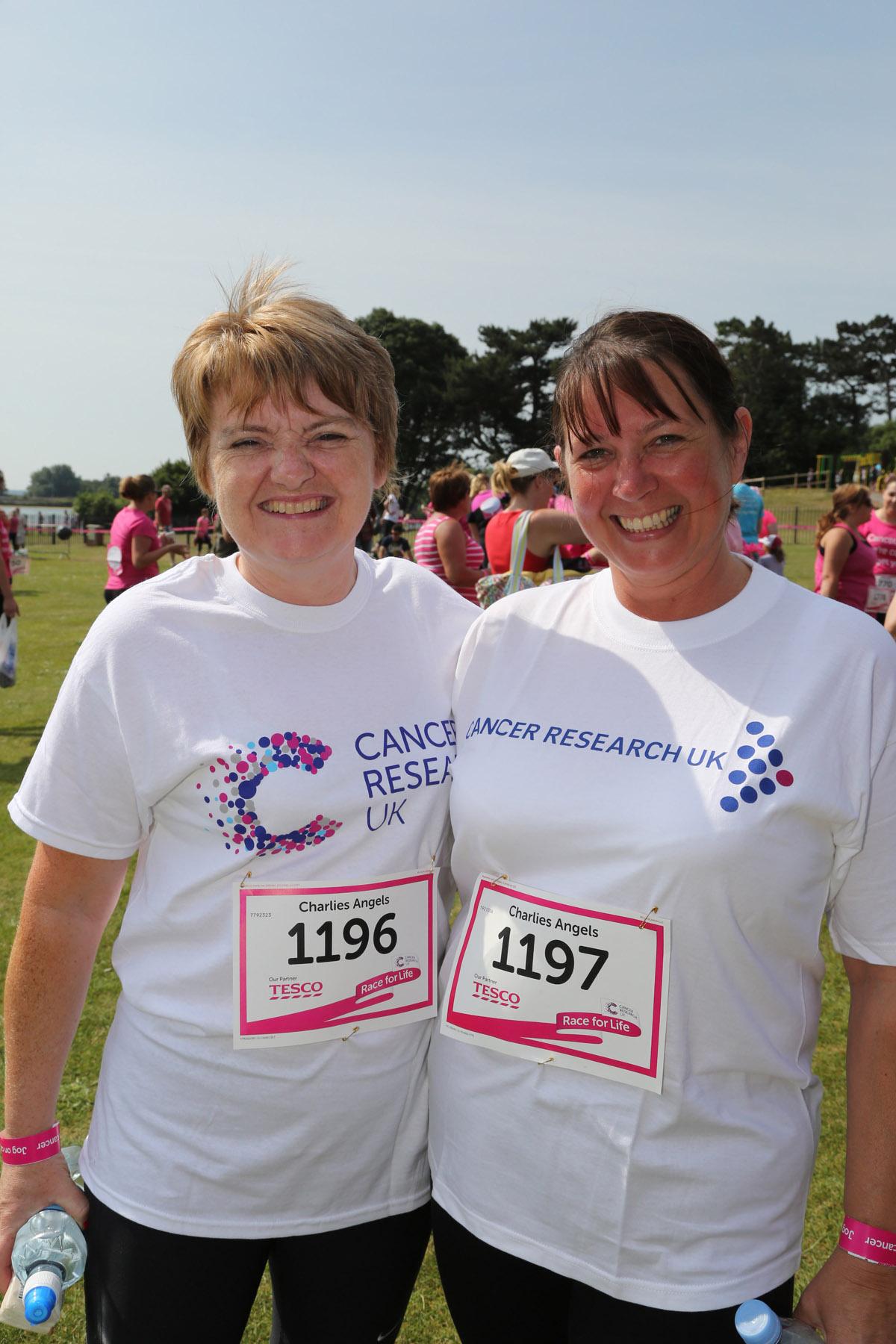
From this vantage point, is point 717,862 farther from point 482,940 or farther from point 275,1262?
point 275,1262

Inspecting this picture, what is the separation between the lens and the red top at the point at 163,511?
19969 mm

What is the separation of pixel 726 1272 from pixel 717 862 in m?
0.61

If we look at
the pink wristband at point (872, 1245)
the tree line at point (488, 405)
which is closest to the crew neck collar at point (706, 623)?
the pink wristband at point (872, 1245)

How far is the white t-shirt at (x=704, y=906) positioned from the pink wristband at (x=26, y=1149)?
0.69 metres

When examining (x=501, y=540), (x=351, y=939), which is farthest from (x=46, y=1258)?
(x=501, y=540)

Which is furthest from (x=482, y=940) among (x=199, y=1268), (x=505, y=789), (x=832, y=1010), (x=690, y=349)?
(x=832, y=1010)

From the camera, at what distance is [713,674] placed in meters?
1.64

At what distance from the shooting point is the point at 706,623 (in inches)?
66.5

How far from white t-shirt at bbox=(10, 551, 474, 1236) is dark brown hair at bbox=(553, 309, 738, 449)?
63cm

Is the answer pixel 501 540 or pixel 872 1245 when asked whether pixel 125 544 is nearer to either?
pixel 501 540

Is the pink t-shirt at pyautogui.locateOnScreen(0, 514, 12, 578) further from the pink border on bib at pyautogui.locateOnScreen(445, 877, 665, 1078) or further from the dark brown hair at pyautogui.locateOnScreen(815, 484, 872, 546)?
the pink border on bib at pyautogui.locateOnScreen(445, 877, 665, 1078)

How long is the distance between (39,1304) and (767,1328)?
1048 millimetres

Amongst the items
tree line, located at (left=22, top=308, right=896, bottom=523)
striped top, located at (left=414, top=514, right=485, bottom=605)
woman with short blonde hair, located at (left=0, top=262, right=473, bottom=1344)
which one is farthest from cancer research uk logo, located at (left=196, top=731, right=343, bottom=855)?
tree line, located at (left=22, top=308, right=896, bottom=523)

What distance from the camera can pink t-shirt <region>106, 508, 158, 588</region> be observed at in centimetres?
897
